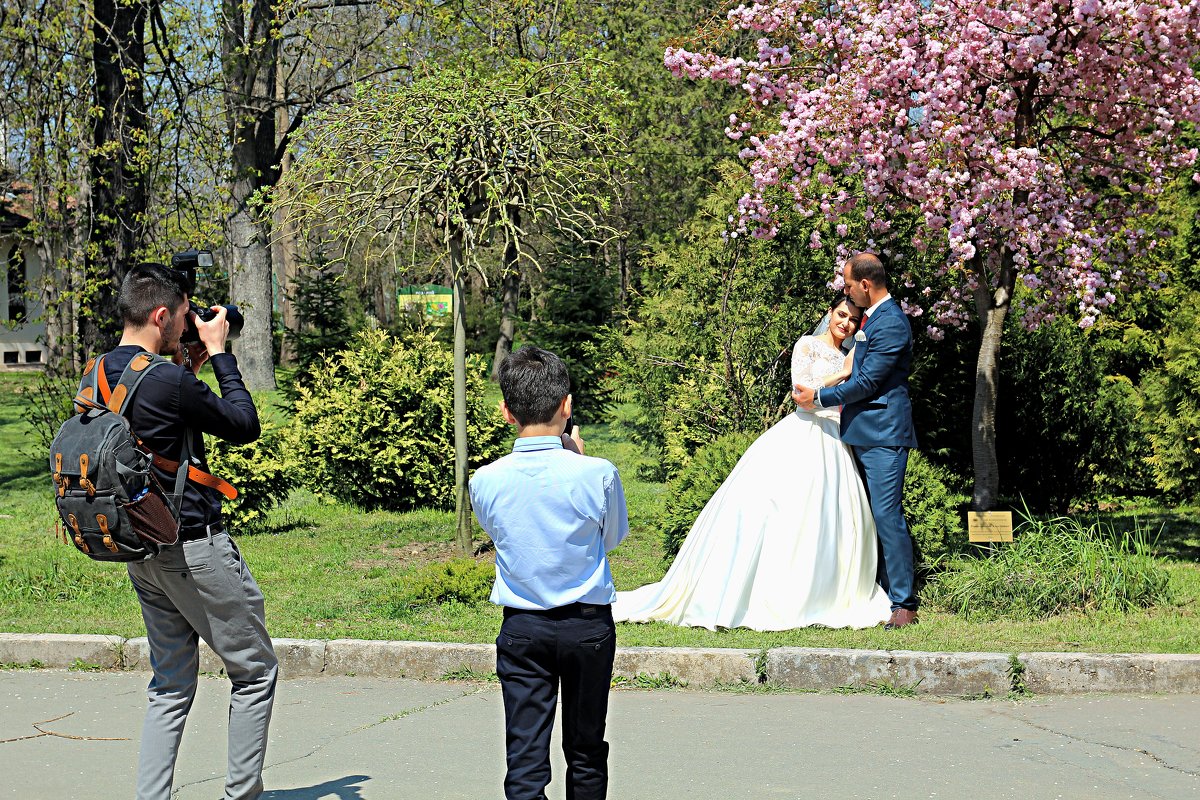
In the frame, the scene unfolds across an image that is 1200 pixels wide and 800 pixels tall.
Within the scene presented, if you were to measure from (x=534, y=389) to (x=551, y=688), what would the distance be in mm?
860

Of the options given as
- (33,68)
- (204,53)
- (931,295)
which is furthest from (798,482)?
(204,53)

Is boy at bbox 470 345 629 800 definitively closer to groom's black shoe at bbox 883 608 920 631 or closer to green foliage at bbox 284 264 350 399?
groom's black shoe at bbox 883 608 920 631

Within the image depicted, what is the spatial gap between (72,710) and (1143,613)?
5.77 metres

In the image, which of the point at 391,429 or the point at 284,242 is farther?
the point at 284,242

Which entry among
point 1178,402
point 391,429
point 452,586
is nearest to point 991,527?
point 452,586

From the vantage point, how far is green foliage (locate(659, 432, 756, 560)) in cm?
852

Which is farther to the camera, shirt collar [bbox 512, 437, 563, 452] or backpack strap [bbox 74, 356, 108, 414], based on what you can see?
backpack strap [bbox 74, 356, 108, 414]

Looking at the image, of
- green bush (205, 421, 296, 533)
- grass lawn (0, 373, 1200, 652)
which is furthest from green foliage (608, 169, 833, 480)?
green bush (205, 421, 296, 533)

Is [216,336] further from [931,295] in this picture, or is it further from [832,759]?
[931,295]

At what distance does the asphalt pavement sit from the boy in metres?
1.26

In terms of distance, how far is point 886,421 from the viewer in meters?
7.29

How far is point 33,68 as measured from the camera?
Result: 1479 cm

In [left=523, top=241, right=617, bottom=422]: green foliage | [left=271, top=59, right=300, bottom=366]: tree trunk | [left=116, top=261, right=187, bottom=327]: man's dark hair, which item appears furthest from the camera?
[left=523, top=241, right=617, bottom=422]: green foliage

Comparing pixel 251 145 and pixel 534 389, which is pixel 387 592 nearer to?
pixel 534 389
